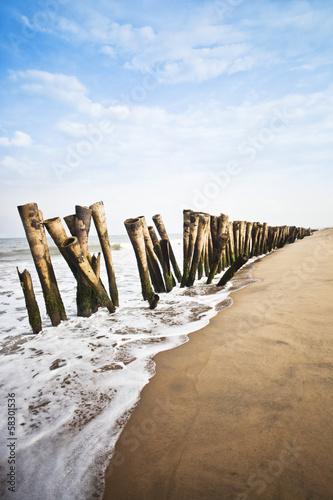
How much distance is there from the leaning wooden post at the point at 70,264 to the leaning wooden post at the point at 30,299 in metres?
0.56

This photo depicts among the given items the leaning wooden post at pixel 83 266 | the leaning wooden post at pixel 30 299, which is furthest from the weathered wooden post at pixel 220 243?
the leaning wooden post at pixel 30 299

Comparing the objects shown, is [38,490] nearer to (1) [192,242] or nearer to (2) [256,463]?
(2) [256,463]

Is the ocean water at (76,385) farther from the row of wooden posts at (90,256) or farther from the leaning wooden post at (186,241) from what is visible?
the leaning wooden post at (186,241)

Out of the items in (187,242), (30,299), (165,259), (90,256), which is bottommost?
(30,299)

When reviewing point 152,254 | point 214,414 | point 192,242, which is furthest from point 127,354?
point 192,242

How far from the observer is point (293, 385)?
1541 mm

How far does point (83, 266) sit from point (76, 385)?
1.67 m

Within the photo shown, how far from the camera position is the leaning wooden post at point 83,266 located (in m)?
3.10

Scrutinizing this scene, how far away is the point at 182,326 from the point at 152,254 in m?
2.21

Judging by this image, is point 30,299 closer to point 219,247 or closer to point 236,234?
point 219,247

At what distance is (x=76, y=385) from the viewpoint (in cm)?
188

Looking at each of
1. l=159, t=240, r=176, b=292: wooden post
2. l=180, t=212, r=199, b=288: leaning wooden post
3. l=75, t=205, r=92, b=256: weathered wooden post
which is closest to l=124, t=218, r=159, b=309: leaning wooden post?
l=75, t=205, r=92, b=256: weathered wooden post
